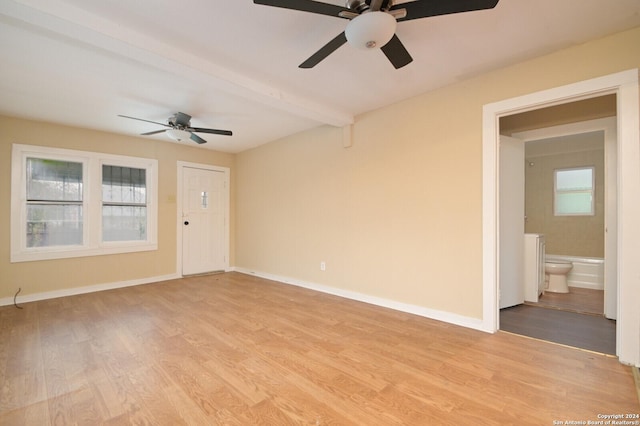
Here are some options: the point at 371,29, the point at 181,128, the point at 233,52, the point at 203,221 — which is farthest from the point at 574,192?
the point at 203,221

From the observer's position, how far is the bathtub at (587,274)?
438cm

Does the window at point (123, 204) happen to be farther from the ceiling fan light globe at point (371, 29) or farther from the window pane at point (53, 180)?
the ceiling fan light globe at point (371, 29)

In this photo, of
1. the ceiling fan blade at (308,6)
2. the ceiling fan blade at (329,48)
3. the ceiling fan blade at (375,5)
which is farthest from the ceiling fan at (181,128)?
the ceiling fan blade at (375,5)

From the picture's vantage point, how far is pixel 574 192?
17.3 feet

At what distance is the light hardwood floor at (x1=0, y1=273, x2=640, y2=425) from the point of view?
1590 millimetres

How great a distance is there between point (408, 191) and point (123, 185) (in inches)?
178

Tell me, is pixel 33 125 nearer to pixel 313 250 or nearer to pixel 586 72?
pixel 313 250

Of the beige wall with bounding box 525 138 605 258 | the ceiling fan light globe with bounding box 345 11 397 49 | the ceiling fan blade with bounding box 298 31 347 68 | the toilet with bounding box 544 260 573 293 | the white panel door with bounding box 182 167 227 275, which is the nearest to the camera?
the ceiling fan light globe with bounding box 345 11 397 49

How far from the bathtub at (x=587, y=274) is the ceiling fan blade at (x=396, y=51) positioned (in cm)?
479

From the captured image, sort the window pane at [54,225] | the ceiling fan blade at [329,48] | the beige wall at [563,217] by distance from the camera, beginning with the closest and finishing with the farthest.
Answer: the ceiling fan blade at [329,48], the window pane at [54,225], the beige wall at [563,217]

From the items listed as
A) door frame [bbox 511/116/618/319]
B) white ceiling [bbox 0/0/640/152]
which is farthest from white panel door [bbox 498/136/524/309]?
white ceiling [bbox 0/0/640/152]

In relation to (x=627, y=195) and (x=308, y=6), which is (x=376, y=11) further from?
(x=627, y=195)

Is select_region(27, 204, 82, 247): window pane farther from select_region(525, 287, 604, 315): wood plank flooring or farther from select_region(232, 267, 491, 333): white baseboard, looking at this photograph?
select_region(525, 287, 604, 315): wood plank flooring

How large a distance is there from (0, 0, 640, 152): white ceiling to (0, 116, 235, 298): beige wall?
1.46 feet
